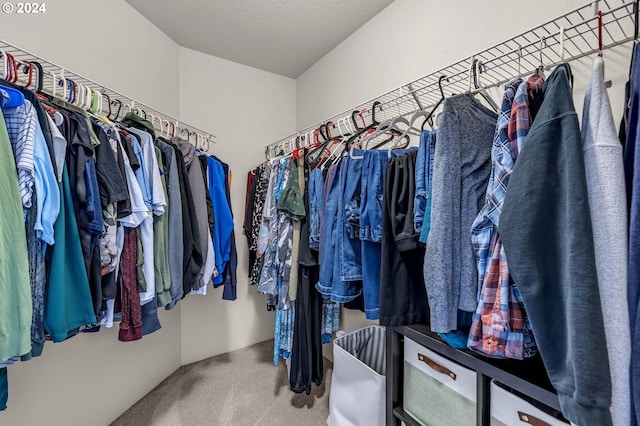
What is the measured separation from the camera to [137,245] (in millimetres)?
1164

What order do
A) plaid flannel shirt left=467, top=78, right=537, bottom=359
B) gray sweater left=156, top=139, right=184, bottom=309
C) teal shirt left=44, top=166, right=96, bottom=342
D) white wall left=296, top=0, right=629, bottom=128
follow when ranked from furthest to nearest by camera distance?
gray sweater left=156, top=139, right=184, bottom=309, white wall left=296, top=0, right=629, bottom=128, teal shirt left=44, top=166, right=96, bottom=342, plaid flannel shirt left=467, top=78, right=537, bottom=359

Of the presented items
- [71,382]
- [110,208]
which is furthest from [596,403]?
[71,382]

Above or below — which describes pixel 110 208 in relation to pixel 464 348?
above

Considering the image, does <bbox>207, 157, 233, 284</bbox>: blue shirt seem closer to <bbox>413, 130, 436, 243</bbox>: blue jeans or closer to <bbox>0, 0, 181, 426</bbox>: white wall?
<bbox>0, 0, 181, 426</bbox>: white wall

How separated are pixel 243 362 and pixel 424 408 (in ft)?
5.46

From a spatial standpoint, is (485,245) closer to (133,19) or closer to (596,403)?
(596,403)

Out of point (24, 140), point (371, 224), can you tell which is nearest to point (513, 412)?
point (371, 224)

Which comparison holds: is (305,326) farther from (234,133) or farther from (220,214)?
(234,133)

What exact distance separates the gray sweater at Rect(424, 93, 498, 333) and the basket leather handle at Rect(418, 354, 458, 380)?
0.91 ft

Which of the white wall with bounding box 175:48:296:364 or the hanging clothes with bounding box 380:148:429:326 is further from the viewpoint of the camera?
the white wall with bounding box 175:48:296:364

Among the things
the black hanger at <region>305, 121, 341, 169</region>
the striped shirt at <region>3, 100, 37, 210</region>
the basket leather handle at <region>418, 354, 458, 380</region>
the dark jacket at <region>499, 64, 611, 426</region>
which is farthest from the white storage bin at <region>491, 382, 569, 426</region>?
the striped shirt at <region>3, 100, 37, 210</region>

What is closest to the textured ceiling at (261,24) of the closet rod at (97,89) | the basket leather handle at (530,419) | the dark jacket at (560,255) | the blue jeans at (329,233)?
the closet rod at (97,89)

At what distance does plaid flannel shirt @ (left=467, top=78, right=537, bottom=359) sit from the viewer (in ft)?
2.08

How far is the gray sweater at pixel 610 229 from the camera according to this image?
0.48 meters
